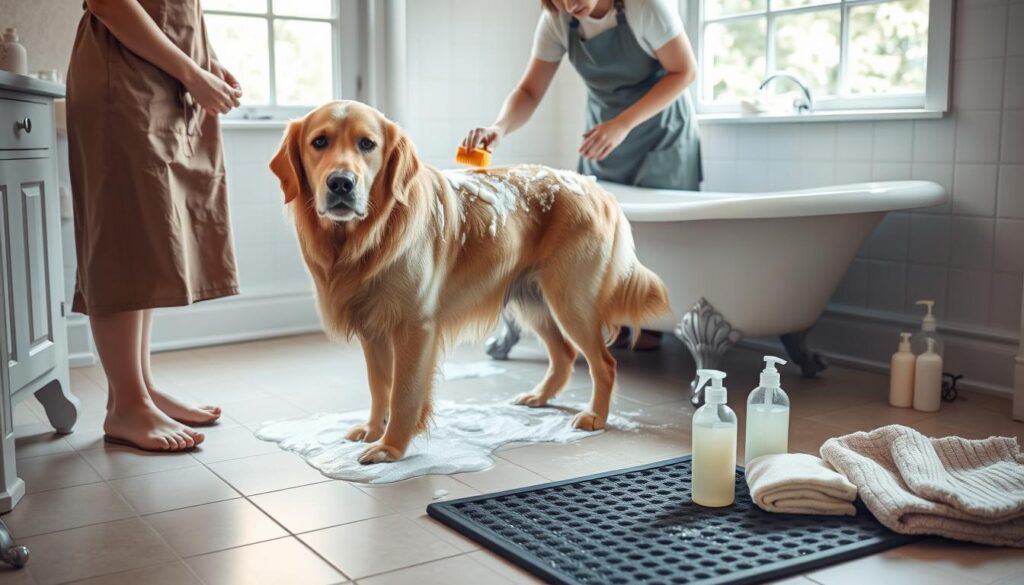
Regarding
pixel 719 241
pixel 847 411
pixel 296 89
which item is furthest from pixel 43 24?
pixel 847 411

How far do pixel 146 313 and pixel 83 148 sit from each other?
19.1 inches

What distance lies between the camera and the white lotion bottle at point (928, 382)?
9.77ft

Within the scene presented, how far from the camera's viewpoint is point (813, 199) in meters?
2.82

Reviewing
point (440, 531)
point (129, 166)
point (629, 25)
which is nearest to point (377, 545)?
point (440, 531)

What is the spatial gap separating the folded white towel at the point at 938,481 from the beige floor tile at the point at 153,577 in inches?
51.7

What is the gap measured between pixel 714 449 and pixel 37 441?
1780mm

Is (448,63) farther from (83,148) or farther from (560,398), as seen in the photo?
(83,148)

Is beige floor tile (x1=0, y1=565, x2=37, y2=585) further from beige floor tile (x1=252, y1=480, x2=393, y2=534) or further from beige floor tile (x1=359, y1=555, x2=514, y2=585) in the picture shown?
beige floor tile (x1=359, y1=555, x2=514, y2=585)

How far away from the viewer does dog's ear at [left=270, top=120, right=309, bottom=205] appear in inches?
93.9

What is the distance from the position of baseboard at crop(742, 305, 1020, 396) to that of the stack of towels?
39.3 inches

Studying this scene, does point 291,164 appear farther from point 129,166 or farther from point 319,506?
point 319,506

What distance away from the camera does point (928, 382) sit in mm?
2984

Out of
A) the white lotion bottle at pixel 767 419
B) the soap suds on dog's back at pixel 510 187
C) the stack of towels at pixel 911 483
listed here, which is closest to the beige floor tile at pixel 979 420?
the stack of towels at pixel 911 483

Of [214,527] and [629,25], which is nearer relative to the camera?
[214,527]
